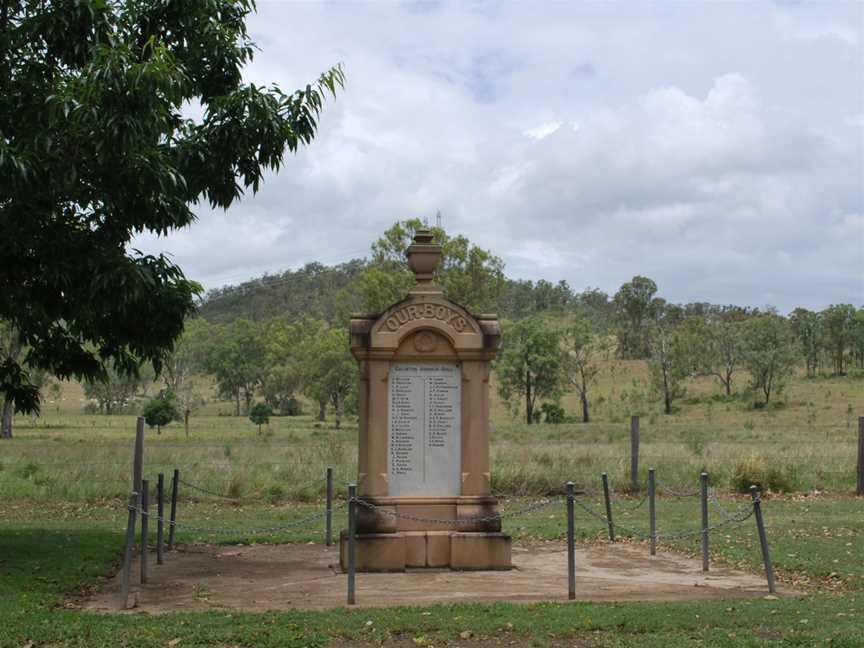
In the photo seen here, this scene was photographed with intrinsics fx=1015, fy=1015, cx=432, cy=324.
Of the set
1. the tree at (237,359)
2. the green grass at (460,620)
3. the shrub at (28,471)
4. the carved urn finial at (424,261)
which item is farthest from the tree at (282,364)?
the green grass at (460,620)

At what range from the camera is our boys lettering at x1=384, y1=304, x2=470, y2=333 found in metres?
13.3

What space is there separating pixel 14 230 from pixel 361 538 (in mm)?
5575

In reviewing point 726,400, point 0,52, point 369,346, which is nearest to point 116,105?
point 0,52

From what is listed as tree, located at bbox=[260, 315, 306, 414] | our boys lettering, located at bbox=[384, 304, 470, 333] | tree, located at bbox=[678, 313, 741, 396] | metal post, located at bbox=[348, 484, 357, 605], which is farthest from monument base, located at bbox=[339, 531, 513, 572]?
tree, located at bbox=[260, 315, 306, 414]

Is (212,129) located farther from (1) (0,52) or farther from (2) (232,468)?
(2) (232,468)

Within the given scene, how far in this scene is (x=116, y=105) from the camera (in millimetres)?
10578

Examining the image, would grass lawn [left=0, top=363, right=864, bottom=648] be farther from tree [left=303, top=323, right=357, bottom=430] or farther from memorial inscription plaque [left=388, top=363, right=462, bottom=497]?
tree [left=303, top=323, right=357, bottom=430]

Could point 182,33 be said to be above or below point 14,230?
above

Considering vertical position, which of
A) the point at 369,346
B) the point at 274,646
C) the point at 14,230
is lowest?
the point at 274,646

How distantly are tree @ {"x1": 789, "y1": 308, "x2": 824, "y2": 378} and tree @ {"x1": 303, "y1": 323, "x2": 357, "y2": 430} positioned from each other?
38.0 meters

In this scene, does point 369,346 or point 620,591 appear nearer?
point 620,591

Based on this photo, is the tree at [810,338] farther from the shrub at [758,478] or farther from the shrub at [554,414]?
Answer: the shrub at [758,478]

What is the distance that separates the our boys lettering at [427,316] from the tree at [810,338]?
74.5 meters

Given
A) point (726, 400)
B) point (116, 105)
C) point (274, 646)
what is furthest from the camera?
point (726, 400)
